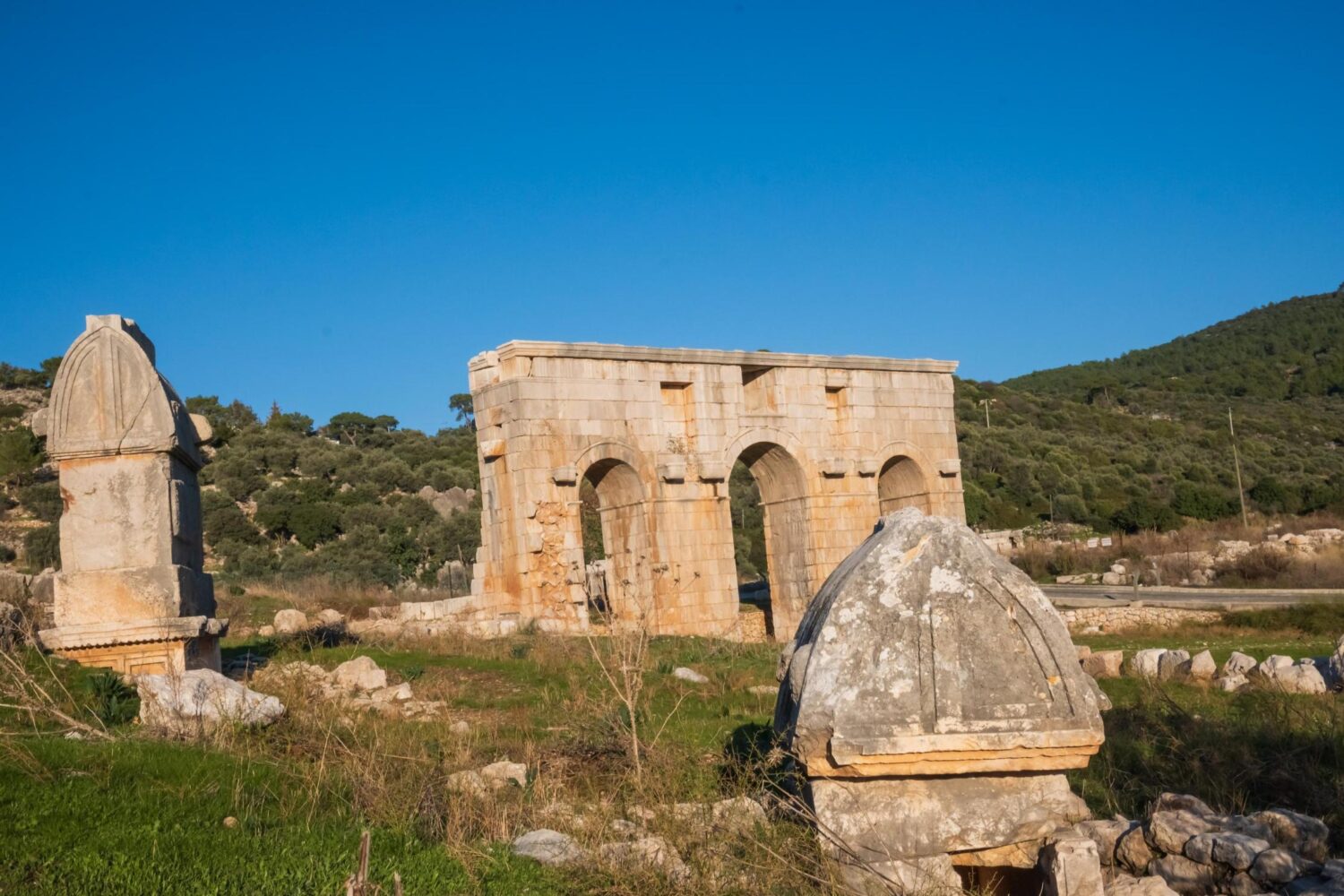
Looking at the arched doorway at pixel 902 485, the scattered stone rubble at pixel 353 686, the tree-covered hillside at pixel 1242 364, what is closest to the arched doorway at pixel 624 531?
the arched doorway at pixel 902 485

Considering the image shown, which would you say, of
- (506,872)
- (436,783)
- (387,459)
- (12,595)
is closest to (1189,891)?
(506,872)

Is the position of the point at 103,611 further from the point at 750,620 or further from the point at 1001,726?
the point at 750,620

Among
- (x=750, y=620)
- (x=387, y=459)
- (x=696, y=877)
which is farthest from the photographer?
(x=387, y=459)

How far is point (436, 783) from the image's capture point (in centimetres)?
627

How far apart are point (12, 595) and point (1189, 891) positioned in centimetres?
1084

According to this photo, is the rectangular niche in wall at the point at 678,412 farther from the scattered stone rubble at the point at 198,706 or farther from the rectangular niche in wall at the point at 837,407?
the scattered stone rubble at the point at 198,706

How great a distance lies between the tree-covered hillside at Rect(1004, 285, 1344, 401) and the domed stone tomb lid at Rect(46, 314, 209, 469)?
61.8 m

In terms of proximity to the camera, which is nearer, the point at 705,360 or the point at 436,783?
the point at 436,783

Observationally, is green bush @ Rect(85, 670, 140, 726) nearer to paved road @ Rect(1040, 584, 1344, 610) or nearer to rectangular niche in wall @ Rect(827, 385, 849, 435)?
rectangular niche in wall @ Rect(827, 385, 849, 435)

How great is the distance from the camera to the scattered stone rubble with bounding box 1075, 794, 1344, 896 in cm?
481

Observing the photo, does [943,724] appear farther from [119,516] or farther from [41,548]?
[41,548]

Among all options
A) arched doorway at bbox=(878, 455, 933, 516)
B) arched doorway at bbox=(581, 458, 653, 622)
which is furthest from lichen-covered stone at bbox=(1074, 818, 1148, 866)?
arched doorway at bbox=(878, 455, 933, 516)

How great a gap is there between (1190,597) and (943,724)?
756 inches

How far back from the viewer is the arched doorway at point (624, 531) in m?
19.0
